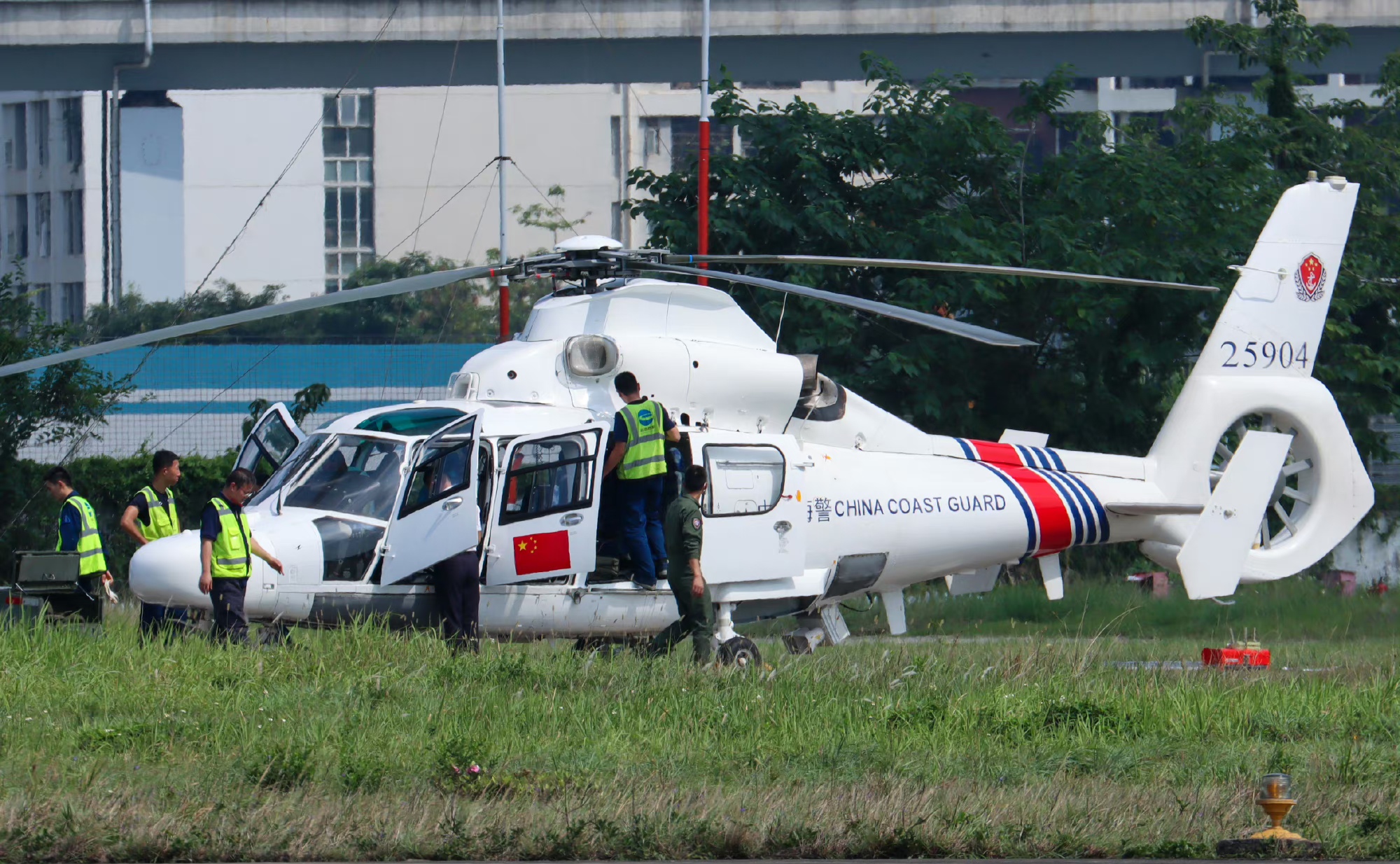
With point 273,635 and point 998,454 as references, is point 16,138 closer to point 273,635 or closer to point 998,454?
point 273,635

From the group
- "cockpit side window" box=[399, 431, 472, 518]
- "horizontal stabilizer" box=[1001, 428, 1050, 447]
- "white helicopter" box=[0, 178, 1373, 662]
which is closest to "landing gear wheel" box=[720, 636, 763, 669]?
"white helicopter" box=[0, 178, 1373, 662]

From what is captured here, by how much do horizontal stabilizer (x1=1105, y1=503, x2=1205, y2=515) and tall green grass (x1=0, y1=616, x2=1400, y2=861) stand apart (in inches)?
103

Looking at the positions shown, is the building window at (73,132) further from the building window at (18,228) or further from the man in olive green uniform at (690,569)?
the man in olive green uniform at (690,569)

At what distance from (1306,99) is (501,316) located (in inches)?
622

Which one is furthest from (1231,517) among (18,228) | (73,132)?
(18,228)

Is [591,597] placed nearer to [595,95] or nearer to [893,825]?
[893,825]

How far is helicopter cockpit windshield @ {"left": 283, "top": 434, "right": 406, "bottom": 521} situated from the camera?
11266mm

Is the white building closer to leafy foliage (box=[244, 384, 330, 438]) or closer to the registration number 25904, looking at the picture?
leafy foliage (box=[244, 384, 330, 438])

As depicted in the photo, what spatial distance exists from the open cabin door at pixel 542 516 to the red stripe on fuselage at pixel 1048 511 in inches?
152

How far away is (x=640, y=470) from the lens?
11.6 m

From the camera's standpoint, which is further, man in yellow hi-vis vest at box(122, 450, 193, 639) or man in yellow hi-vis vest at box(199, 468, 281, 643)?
man in yellow hi-vis vest at box(122, 450, 193, 639)

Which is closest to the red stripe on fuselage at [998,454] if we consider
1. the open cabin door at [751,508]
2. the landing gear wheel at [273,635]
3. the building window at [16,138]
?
the open cabin door at [751,508]

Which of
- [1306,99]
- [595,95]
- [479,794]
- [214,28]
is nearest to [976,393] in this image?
[1306,99]

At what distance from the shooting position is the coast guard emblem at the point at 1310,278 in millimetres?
14492
